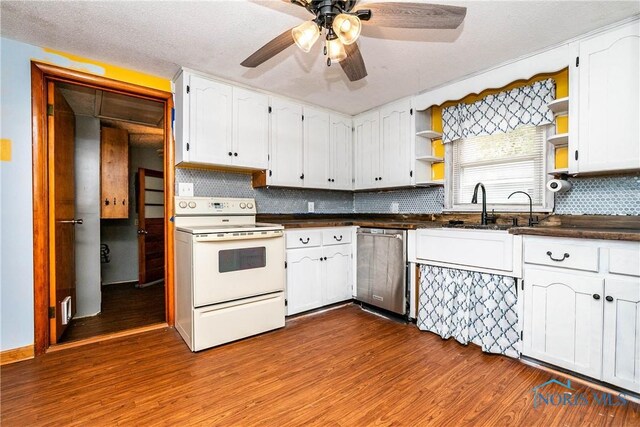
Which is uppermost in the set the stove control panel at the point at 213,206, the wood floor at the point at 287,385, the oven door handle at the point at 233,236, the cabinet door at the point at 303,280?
the stove control panel at the point at 213,206

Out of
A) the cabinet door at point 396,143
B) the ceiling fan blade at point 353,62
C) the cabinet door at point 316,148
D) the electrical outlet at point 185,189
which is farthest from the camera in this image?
the cabinet door at point 316,148

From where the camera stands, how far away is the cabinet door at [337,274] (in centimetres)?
310

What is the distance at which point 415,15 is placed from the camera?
144cm

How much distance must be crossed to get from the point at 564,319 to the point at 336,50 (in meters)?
2.14

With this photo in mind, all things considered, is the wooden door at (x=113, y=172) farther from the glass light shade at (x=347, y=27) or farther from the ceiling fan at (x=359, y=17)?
the glass light shade at (x=347, y=27)

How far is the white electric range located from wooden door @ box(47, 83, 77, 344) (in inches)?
34.2

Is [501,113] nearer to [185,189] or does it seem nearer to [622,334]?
[622,334]

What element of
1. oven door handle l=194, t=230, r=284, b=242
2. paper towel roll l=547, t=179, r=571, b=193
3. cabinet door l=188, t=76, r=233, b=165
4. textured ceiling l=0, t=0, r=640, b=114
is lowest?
oven door handle l=194, t=230, r=284, b=242

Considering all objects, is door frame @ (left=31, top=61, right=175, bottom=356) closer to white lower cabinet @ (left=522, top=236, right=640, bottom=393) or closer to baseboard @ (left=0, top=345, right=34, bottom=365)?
baseboard @ (left=0, top=345, right=34, bottom=365)

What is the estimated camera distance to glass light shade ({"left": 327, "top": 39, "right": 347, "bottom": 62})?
164 cm

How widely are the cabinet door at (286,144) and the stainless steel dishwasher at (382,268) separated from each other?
0.97 m

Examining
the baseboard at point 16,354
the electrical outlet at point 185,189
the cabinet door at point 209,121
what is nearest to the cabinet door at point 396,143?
the cabinet door at point 209,121

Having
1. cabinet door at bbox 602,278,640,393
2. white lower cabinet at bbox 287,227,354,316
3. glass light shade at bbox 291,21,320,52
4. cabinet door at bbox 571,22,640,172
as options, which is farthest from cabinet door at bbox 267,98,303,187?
cabinet door at bbox 602,278,640,393

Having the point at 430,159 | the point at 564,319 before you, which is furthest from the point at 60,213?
the point at 564,319
